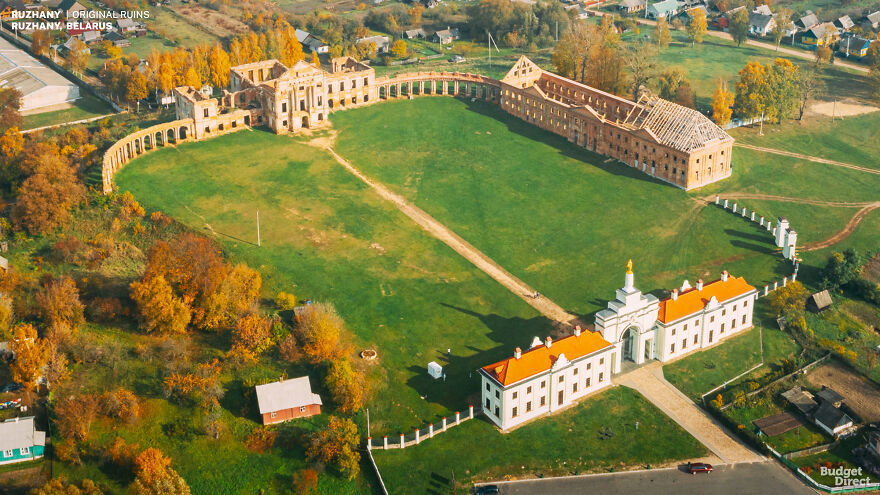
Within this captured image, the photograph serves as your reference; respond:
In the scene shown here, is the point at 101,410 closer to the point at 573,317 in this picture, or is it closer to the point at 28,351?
the point at 28,351

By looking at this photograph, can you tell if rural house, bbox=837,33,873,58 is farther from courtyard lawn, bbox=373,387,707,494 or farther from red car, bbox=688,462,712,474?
red car, bbox=688,462,712,474

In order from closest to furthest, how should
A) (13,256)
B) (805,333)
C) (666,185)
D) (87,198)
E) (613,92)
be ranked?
1. (805,333)
2. (13,256)
3. (87,198)
4. (666,185)
5. (613,92)

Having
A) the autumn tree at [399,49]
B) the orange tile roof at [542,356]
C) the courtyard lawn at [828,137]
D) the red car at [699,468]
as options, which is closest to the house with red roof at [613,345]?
the orange tile roof at [542,356]

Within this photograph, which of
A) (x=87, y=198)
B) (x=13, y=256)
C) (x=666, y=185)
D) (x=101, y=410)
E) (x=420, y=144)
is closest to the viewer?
(x=101, y=410)

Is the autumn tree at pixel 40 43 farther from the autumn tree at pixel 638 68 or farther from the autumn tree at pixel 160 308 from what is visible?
the autumn tree at pixel 638 68

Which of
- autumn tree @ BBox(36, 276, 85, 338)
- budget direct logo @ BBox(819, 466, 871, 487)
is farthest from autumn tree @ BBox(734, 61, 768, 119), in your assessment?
autumn tree @ BBox(36, 276, 85, 338)

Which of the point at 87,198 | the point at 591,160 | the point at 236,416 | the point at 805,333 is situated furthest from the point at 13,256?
the point at 805,333
